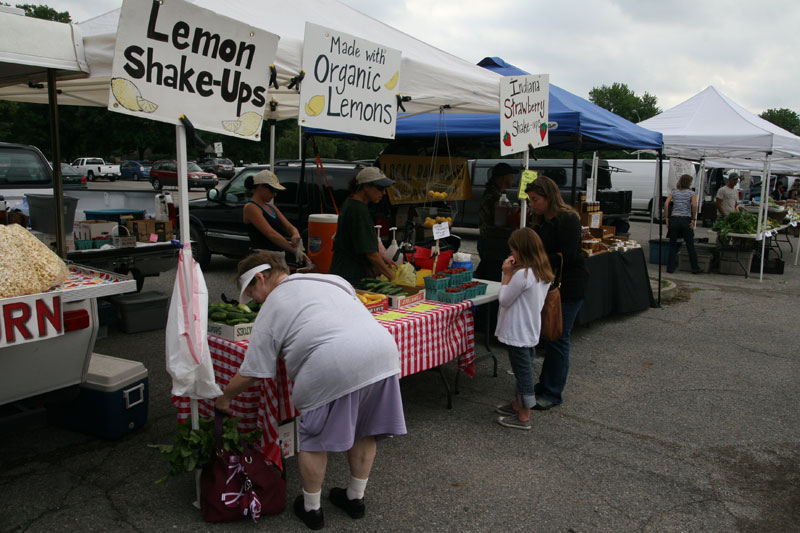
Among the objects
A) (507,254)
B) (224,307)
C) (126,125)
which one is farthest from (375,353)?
(126,125)

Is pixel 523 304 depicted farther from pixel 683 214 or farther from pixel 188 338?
pixel 683 214

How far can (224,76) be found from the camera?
303cm

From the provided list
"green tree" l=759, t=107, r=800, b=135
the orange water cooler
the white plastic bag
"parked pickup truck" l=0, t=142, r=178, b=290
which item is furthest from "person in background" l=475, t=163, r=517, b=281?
"green tree" l=759, t=107, r=800, b=135

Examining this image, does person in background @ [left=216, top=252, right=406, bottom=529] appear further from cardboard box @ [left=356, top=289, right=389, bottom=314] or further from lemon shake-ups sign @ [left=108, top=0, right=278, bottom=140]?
cardboard box @ [left=356, top=289, right=389, bottom=314]

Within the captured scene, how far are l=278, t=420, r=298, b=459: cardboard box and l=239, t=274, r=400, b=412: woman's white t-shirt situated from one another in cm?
67

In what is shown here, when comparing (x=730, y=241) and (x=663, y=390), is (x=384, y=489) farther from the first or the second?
(x=730, y=241)

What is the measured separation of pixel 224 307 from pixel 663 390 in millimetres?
3844

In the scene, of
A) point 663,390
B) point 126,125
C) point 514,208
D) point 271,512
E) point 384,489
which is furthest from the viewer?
point 126,125

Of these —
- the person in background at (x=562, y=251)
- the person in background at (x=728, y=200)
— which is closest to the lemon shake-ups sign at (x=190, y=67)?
the person in background at (x=562, y=251)

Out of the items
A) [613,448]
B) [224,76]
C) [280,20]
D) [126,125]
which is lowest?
[613,448]

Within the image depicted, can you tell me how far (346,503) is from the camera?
10.1 feet

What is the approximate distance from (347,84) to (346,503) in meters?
2.76

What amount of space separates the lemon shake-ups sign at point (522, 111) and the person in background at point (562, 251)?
30.6 inches

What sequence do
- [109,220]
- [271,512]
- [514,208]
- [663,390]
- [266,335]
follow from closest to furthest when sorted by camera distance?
[266,335], [271,512], [663,390], [109,220], [514,208]
